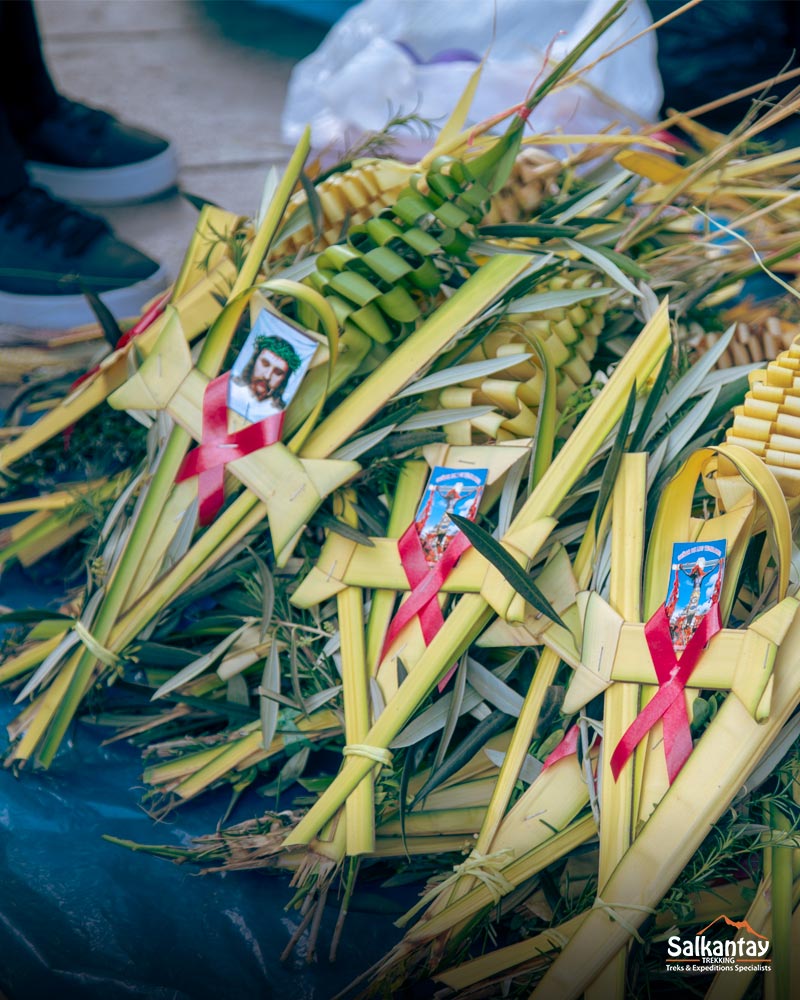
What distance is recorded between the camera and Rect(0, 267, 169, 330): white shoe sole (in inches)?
60.9

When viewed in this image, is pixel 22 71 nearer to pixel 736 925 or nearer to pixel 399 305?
pixel 399 305

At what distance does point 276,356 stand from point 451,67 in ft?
4.57

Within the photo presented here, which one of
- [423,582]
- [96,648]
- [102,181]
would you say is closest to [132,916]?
[96,648]

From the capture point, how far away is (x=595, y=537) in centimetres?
79

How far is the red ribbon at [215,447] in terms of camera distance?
0.86m

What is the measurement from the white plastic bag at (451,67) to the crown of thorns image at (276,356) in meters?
1.11

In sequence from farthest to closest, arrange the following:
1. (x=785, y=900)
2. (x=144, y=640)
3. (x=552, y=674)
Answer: (x=144, y=640)
(x=552, y=674)
(x=785, y=900)

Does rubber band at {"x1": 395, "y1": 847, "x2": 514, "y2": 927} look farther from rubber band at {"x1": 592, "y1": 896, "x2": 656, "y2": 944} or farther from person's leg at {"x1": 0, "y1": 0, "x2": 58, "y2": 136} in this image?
person's leg at {"x1": 0, "y1": 0, "x2": 58, "y2": 136}

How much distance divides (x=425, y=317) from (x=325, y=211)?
152 mm

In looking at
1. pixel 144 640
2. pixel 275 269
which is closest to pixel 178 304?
pixel 275 269

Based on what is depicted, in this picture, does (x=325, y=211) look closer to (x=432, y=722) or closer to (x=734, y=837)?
(x=432, y=722)

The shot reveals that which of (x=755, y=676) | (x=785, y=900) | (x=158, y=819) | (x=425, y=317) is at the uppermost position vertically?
(x=425, y=317)

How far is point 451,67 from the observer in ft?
6.48

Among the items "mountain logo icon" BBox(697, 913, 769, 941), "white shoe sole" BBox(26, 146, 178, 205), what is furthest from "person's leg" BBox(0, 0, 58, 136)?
"mountain logo icon" BBox(697, 913, 769, 941)
